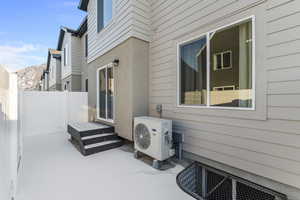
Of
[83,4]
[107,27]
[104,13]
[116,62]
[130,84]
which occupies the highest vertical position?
[83,4]

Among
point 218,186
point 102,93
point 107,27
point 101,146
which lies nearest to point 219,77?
point 218,186

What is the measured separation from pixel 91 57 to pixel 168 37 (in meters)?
3.99

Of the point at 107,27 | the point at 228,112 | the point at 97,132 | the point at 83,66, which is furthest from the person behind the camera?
the point at 83,66

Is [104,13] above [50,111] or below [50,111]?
above

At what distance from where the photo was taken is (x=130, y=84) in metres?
4.09

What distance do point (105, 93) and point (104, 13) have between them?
9.68 ft

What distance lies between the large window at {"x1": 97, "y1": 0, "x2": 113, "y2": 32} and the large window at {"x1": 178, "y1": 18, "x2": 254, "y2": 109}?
127 inches

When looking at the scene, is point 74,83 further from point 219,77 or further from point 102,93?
point 219,77

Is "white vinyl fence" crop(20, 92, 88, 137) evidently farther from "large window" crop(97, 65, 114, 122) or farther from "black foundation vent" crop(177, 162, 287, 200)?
"black foundation vent" crop(177, 162, 287, 200)

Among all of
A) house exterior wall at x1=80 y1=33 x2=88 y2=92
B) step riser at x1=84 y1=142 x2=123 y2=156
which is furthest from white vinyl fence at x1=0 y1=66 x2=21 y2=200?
house exterior wall at x1=80 y1=33 x2=88 y2=92

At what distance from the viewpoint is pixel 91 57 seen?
6.49 meters

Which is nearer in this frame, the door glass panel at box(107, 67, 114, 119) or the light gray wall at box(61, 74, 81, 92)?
the door glass panel at box(107, 67, 114, 119)

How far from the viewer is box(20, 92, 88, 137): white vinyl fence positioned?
6443 millimetres

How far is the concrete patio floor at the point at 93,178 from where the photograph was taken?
2.32m
